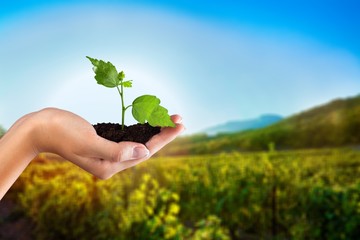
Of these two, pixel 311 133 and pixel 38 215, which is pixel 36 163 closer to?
pixel 38 215

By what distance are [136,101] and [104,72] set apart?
178mm

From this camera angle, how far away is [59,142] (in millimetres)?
1792

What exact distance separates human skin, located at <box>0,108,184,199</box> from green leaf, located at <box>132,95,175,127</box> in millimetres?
72

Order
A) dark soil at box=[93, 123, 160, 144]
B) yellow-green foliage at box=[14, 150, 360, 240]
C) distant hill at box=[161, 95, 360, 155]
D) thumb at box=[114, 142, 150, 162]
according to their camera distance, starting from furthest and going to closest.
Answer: distant hill at box=[161, 95, 360, 155] → yellow-green foliage at box=[14, 150, 360, 240] → dark soil at box=[93, 123, 160, 144] → thumb at box=[114, 142, 150, 162]

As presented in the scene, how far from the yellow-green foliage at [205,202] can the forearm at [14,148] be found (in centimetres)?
240

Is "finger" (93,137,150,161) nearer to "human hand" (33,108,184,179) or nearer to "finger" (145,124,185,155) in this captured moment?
"human hand" (33,108,184,179)

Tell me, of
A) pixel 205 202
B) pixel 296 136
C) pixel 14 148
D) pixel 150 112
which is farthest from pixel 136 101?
pixel 296 136

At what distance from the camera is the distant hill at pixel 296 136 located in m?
10.0

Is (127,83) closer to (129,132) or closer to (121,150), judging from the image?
(129,132)

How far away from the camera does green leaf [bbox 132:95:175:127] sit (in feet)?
5.89

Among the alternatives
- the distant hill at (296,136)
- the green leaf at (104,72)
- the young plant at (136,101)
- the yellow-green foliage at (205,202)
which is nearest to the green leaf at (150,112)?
the young plant at (136,101)

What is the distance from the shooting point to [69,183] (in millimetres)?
5012

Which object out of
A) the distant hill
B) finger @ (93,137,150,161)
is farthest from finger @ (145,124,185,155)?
the distant hill

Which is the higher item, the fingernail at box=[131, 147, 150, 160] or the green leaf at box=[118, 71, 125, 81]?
the green leaf at box=[118, 71, 125, 81]
